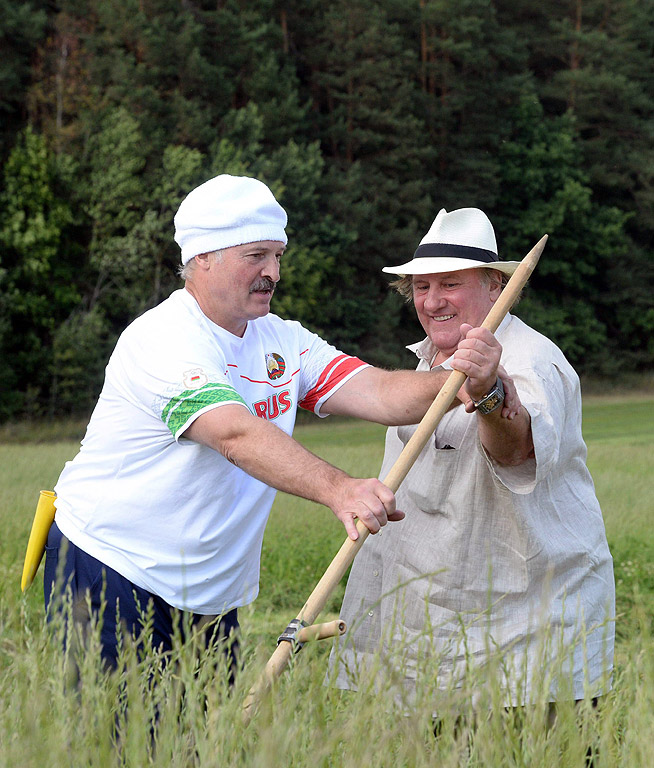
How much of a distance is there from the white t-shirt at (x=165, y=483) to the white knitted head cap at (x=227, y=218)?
20 cm

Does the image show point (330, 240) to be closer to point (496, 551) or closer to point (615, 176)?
point (615, 176)

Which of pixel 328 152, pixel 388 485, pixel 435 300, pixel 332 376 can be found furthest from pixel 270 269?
pixel 328 152

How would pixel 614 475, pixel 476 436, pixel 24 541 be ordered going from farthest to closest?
pixel 614 475 → pixel 24 541 → pixel 476 436

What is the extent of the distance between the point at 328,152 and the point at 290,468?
1413 inches

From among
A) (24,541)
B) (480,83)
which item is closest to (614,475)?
(24,541)

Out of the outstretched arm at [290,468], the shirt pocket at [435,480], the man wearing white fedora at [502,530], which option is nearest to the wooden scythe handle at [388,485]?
the outstretched arm at [290,468]

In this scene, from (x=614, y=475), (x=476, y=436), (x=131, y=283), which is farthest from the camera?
(x=131, y=283)

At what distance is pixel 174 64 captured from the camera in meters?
31.3

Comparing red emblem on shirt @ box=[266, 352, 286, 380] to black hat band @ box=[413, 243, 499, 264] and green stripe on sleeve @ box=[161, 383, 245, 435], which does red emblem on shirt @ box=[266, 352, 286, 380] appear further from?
black hat band @ box=[413, 243, 499, 264]

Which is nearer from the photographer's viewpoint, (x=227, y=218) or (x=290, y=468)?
(x=290, y=468)

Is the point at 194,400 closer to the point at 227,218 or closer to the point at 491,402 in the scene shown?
the point at 227,218

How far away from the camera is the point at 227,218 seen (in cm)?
342

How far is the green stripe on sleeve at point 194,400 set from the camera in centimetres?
300

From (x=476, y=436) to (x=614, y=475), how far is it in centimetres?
1123
